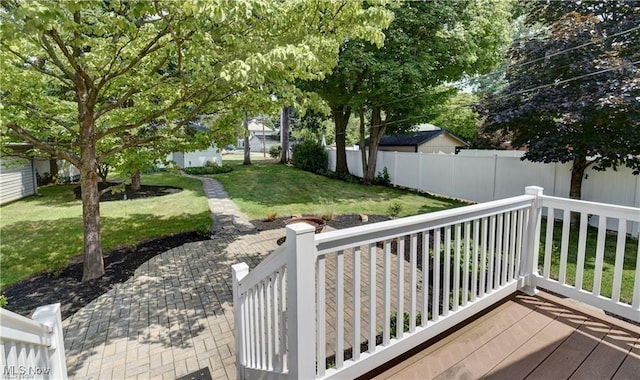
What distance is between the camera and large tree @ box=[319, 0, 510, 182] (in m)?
10.3

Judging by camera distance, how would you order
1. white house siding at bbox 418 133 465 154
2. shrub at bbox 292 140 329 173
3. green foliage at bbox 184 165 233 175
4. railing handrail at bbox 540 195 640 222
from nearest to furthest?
railing handrail at bbox 540 195 640 222 → green foliage at bbox 184 165 233 175 → shrub at bbox 292 140 329 173 → white house siding at bbox 418 133 465 154

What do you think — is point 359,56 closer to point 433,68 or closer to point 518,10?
point 433,68

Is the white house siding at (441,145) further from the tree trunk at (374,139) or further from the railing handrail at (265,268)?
the railing handrail at (265,268)

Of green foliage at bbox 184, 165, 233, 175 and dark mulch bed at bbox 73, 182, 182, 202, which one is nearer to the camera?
dark mulch bed at bbox 73, 182, 182, 202

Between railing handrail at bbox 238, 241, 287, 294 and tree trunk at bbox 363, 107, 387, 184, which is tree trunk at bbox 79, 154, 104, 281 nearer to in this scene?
railing handrail at bbox 238, 241, 287, 294

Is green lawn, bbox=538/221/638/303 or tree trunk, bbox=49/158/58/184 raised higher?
tree trunk, bbox=49/158/58/184

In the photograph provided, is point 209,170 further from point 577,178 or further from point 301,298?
point 301,298

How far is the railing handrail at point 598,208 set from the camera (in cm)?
243

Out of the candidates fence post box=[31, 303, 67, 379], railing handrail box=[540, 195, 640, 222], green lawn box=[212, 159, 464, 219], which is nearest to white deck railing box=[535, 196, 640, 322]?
railing handrail box=[540, 195, 640, 222]

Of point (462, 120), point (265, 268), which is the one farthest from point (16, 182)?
point (462, 120)

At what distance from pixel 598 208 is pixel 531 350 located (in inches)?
48.3

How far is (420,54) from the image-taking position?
35.0ft

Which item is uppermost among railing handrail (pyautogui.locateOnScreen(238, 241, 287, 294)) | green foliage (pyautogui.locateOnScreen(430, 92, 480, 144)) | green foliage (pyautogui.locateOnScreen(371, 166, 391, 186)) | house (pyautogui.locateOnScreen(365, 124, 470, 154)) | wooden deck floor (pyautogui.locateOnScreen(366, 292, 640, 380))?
green foliage (pyautogui.locateOnScreen(430, 92, 480, 144))

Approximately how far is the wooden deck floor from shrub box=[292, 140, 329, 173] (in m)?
15.9
